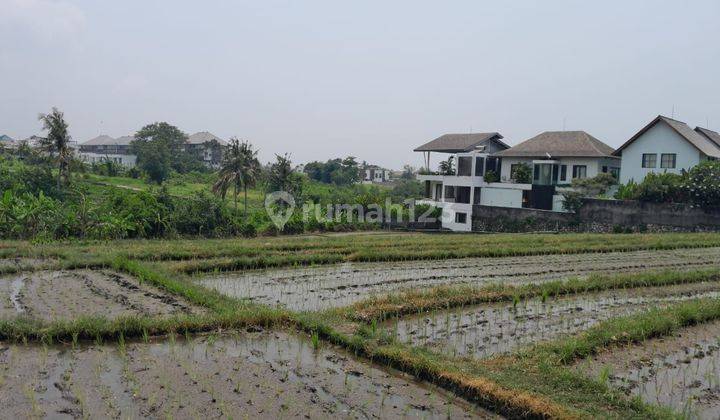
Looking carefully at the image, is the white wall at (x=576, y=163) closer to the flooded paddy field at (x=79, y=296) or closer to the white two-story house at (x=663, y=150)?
the white two-story house at (x=663, y=150)

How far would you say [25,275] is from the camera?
527 inches

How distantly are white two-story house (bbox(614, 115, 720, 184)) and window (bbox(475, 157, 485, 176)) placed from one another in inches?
299

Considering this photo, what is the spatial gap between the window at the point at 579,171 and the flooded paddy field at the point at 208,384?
27891mm

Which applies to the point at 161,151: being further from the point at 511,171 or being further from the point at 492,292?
the point at 492,292

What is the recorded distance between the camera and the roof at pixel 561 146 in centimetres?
3225

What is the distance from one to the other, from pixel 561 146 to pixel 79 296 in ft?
94.7

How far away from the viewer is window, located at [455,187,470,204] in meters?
→ 35.4

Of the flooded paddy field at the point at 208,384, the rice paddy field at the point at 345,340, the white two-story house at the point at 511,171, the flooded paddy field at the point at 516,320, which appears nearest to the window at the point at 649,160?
the white two-story house at the point at 511,171

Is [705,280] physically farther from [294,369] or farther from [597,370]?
[294,369]

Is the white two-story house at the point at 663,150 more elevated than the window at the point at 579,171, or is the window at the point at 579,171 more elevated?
the white two-story house at the point at 663,150

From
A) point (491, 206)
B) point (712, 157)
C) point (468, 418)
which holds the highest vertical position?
point (712, 157)

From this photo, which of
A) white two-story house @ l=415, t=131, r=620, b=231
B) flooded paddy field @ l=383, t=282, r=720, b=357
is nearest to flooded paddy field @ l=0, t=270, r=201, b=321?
flooded paddy field @ l=383, t=282, r=720, b=357

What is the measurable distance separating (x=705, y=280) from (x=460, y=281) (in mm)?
6459

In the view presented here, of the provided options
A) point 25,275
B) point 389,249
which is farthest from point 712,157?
point 25,275
